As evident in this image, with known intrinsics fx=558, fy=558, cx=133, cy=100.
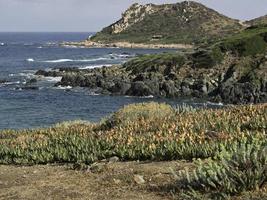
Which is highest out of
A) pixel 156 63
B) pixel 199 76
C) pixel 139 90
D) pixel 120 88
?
pixel 156 63

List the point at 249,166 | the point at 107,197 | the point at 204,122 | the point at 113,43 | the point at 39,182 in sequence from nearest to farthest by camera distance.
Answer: the point at 249,166 → the point at 107,197 → the point at 39,182 → the point at 204,122 → the point at 113,43

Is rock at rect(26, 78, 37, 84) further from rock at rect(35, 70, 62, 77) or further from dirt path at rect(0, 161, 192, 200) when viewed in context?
dirt path at rect(0, 161, 192, 200)

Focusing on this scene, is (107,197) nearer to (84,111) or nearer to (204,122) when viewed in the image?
(204,122)

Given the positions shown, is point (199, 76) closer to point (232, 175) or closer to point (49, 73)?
point (49, 73)

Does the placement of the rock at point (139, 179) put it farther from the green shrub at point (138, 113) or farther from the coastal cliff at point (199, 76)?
the coastal cliff at point (199, 76)

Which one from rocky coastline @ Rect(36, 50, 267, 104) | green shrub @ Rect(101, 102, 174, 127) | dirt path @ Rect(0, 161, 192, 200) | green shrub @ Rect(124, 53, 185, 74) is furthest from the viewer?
green shrub @ Rect(124, 53, 185, 74)

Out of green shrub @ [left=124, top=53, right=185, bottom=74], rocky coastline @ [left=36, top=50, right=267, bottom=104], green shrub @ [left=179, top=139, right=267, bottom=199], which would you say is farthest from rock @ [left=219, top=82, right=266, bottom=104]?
green shrub @ [left=179, top=139, right=267, bottom=199]

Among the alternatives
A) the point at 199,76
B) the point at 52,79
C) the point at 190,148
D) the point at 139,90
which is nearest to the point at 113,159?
the point at 190,148

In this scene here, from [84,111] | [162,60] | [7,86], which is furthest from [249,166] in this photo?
[162,60]

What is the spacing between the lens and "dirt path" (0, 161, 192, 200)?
901cm

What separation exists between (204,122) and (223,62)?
61.1m

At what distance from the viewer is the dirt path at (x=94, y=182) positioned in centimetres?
901

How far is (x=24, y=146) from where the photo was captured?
14.0 m

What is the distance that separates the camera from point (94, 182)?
998cm
